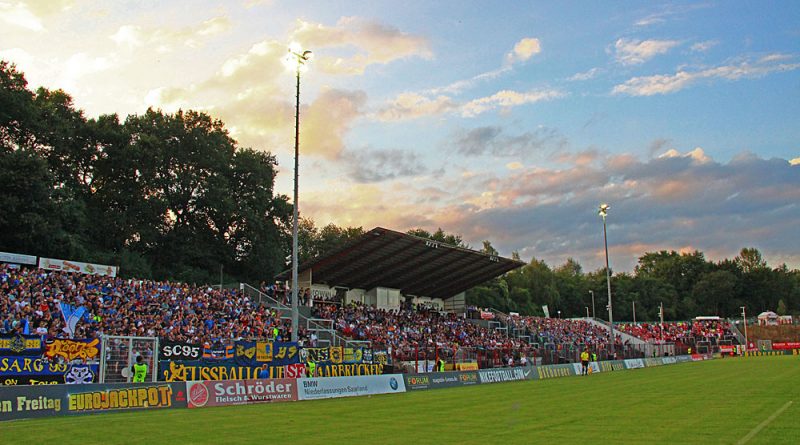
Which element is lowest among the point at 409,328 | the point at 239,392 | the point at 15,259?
the point at 239,392

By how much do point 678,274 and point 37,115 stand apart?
13250 cm

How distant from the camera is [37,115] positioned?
48.3 m

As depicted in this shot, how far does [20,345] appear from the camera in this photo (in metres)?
23.0

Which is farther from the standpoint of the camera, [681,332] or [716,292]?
[716,292]

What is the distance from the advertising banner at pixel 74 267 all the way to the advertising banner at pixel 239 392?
17.1 m

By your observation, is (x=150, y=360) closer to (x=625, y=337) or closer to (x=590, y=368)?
(x=590, y=368)

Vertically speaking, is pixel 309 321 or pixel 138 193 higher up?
pixel 138 193

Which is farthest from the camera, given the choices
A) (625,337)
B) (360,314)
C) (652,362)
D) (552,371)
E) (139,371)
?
(625,337)

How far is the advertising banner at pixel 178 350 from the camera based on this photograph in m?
27.2

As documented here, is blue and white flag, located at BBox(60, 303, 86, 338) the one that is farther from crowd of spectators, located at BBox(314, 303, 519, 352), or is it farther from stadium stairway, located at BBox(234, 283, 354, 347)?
crowd of spectators, located at BBox(314, 303, 519, 352)

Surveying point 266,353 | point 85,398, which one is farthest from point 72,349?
point 266,353

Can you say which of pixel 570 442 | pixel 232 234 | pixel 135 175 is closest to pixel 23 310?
pixel 570 442

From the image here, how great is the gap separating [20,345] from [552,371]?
3043 cm

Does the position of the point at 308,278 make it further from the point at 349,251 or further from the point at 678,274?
the point at 678,274
